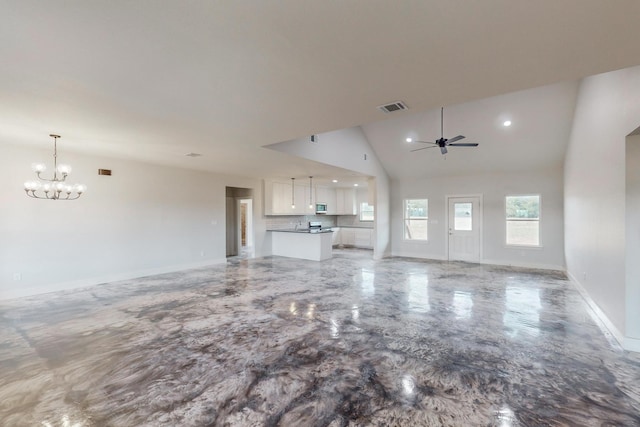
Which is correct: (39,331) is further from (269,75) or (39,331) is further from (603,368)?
(603,368)

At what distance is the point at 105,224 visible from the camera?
585 cm

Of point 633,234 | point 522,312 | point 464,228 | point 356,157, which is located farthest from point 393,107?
point 464,228

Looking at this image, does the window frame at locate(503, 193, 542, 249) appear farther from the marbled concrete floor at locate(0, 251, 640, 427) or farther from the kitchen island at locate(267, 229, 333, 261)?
the kitchen island at locate(267, 229, 333, 261)

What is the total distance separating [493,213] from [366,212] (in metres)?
5.15

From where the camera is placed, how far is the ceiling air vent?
308cm

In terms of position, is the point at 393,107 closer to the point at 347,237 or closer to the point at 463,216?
the point at 463,216

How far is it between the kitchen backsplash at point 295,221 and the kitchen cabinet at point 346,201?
0.66 m

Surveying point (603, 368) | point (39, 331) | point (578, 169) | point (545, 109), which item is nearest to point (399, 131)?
point (545, 109)

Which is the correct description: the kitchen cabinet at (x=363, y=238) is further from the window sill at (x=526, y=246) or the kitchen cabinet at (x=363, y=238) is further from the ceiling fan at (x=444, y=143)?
the ceiling fan at (x=444, y=143)

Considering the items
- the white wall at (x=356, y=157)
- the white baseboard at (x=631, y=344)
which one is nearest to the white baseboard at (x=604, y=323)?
the white baseboard at (x=631, y=344)

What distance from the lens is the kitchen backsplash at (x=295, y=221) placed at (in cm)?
973

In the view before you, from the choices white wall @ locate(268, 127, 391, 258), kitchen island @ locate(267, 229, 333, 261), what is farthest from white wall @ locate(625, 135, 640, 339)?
kitchen island @ locate(267, 229, 333, 261)

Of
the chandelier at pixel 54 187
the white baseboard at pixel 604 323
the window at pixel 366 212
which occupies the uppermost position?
the chandelier at pixel 54 187

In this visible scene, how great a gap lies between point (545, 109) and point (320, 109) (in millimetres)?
5125
